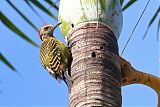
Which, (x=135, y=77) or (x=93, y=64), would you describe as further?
(x=135, y=77)

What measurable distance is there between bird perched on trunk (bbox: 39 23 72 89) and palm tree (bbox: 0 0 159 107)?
12 centimetres

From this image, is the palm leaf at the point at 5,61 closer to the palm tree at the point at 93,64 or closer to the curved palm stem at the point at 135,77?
the palm tree at the point at 93,64

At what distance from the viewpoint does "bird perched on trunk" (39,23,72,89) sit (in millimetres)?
3534

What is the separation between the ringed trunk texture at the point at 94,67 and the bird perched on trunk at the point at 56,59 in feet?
0.39

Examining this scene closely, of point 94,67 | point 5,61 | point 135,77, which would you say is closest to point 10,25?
point 5,61

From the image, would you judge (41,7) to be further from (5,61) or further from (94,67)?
(94,67)

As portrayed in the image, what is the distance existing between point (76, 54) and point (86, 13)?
379 mm

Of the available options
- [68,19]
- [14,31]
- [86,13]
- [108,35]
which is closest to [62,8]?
[68,19]

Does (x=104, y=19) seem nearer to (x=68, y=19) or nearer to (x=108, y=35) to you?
(x=108, y=35)

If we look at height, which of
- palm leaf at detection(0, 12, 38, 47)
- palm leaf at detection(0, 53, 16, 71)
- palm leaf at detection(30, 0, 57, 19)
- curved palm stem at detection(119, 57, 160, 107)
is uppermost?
curved palm stem at detection(119, 57, 160, 107)

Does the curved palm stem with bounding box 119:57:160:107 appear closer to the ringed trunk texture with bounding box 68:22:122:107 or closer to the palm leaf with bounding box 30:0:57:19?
the ringed trunk texture with bounding box 68:22:122:107

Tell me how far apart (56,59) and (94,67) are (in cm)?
90

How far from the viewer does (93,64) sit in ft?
10.4

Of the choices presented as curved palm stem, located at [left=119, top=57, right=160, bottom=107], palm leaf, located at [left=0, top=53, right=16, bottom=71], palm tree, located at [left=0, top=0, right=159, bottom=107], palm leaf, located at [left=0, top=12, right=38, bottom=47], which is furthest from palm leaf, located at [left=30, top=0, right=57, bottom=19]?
curved palm stem, located at [left=119, top=57, right=160, bottom=107]
